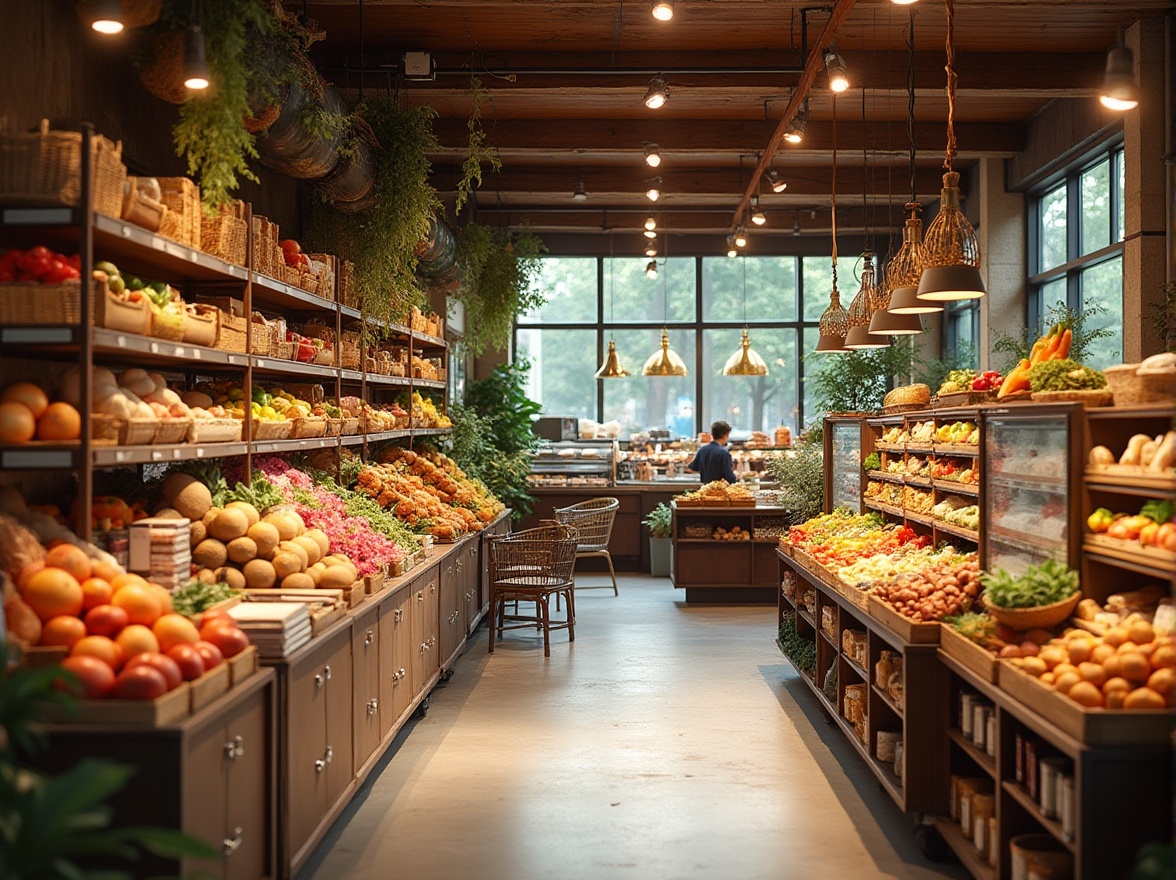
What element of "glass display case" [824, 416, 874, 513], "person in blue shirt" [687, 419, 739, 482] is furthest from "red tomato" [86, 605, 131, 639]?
"person in blue shirt" [687, 419, 739, 482]

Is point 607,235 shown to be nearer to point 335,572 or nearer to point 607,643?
point 607,643

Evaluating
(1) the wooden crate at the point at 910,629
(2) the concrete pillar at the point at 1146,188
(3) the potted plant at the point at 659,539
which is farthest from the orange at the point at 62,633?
(3) the potted plant at the point at 659,539

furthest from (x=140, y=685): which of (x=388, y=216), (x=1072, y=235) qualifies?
(x=1072, y=235)

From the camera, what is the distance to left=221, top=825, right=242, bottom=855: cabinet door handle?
11.2 ft

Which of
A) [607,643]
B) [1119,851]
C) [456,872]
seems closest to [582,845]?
[456,872]

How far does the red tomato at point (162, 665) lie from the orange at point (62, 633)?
0.21 meters

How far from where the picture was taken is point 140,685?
3129mm

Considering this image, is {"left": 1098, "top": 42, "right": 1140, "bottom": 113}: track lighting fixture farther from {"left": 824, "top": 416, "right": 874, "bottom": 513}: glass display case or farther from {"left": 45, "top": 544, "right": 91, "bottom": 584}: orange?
{"left": 45, "top": 544, "right": 91, "bottom": 584}: orange

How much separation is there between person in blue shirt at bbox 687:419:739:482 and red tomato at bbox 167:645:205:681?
9.50 m

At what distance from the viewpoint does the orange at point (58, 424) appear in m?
3.84

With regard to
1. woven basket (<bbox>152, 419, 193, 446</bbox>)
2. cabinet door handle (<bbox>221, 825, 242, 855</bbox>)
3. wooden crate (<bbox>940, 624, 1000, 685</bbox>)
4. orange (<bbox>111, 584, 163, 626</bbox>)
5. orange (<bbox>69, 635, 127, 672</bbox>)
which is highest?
woven basket (<bbox>152, 419, 193, 446</bbox>)

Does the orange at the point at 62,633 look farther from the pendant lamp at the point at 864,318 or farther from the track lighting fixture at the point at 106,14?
the pendant lamp at the point at 864,318

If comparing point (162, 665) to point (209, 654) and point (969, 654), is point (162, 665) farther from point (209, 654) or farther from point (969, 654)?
point (969, 654)

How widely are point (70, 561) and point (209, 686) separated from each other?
0.68 meters
